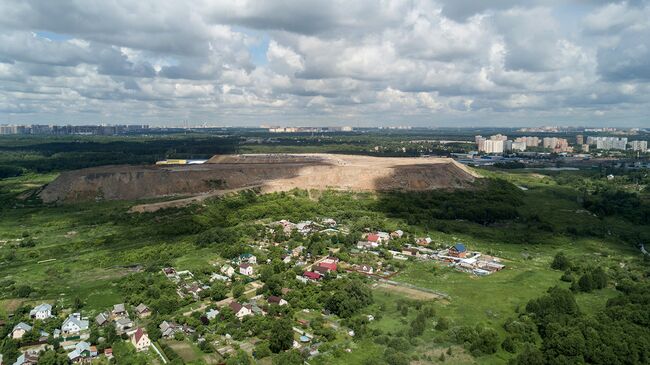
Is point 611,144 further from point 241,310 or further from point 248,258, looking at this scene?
point 241,310

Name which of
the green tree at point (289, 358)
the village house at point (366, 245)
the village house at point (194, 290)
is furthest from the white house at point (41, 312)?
the village house at point (366, 245)

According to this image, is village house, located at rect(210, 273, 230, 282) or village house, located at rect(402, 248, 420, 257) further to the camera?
village house, located at rect(402, 248, 420, 257)

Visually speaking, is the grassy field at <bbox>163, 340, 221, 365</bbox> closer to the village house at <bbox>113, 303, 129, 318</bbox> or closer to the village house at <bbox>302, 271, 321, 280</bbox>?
the village house at <bbox>113, 303, 129, 318</bbox>

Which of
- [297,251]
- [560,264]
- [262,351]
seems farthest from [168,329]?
[560,264]

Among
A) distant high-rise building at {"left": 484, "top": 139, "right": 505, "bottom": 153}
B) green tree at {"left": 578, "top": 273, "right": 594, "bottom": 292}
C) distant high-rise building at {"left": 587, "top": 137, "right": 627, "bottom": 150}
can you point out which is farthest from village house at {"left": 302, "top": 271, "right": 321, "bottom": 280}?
distant high-rise building at {"left": 587, "top": 137, "right": 627, "bottom": 150}

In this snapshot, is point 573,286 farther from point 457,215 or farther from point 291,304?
point 457,215
